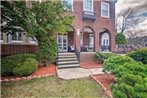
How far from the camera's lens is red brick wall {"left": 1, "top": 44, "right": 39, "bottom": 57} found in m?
13.4

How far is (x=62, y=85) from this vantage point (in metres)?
8.90

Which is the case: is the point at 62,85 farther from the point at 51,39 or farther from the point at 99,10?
the point at 99,10

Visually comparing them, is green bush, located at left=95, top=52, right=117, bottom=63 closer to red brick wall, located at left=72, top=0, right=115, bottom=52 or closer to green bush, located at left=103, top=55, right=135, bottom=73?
red brick wall, located at left=72, top=0, right=115, bottom=52

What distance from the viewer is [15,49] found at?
13.9 m

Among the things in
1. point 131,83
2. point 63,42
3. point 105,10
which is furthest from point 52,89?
point 105,10

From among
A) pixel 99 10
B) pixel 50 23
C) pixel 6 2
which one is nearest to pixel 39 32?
pixel 50 23

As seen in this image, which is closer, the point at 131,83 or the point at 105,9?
the point at 131,83

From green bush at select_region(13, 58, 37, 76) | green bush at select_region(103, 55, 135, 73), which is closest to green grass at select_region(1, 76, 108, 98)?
green bush at select_region(13, 58, 37, 76)

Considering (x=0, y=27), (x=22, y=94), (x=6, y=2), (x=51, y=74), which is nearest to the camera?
(x=22, y=94)

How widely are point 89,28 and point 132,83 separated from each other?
13314 mm

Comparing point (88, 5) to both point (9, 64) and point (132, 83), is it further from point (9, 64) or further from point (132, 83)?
point (132, 83)

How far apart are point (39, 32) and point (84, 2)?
27.4 ft

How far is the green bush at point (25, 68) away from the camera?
31.4ft

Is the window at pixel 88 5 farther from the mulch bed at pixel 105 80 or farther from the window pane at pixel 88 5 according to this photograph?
the mulch bed at pixel 105 80
